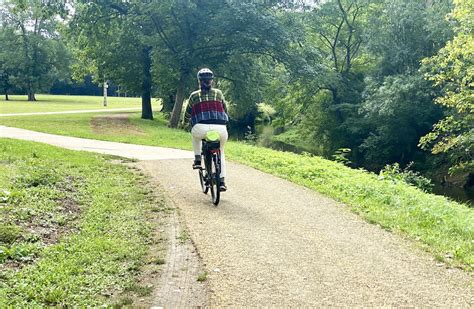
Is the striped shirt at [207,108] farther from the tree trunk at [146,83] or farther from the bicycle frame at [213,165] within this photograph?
the tree trunk at [146,83]

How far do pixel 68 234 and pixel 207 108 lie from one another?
283cm

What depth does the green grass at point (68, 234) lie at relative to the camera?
13.3 ft

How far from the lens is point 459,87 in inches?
797

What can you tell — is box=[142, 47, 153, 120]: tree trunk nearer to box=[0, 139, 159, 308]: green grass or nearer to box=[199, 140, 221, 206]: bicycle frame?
box=[0, 139, 159, 308]: green grass

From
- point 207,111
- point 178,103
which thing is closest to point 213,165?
point 207,111

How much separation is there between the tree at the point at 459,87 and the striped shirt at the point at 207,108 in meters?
12.0

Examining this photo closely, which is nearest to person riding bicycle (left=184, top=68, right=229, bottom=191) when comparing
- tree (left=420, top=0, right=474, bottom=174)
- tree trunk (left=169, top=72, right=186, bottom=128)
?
tree (left=420, top=0, right=474, bottom=174)

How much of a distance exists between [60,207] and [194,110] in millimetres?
2401

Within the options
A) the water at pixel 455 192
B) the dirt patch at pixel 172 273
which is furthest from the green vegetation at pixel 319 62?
the dirt patch at pixel 172 273

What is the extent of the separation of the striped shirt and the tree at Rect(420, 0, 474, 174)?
12.0 metres

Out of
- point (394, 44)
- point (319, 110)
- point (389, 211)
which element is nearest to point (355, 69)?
point (319, 110)

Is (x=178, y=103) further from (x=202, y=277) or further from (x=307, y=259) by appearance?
(x=202, y=277)

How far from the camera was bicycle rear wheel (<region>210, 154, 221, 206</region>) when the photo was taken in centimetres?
742

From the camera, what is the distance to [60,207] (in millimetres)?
6777
